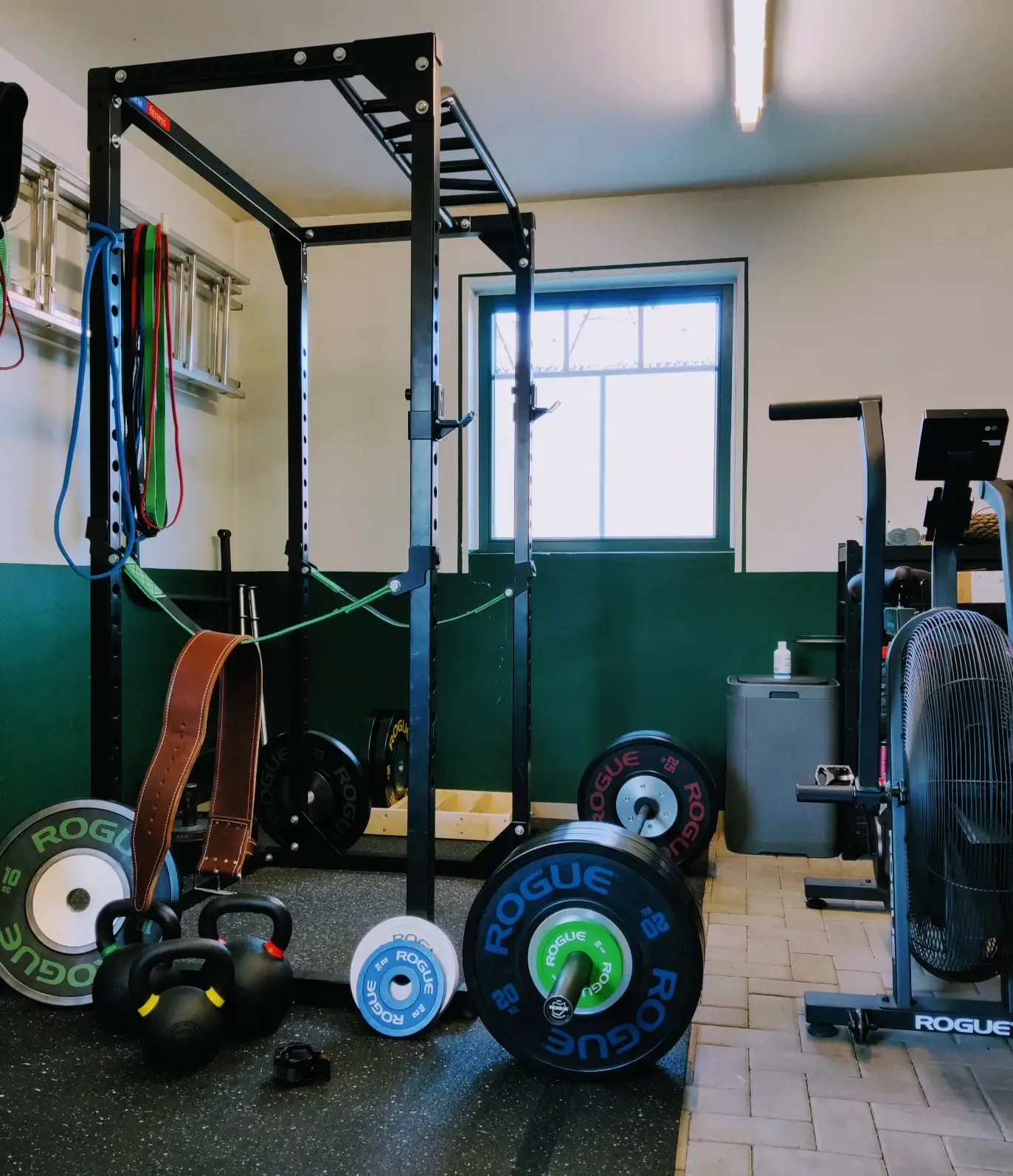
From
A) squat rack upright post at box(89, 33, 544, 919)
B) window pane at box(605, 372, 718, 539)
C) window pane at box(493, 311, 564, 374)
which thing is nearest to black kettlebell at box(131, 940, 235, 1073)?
squat rack upright post at box(89, 33, 544, 919)

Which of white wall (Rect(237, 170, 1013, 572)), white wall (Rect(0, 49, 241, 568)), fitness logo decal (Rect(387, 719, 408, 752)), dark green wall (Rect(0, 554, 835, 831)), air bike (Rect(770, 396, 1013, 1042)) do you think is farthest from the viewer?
dark green wall (Rect(0, 554, 835, 831))

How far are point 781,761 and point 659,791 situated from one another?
1.82 ft

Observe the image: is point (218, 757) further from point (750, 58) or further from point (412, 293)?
point (750, 58)

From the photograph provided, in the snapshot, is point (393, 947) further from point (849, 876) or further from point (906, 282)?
point (906, 282)

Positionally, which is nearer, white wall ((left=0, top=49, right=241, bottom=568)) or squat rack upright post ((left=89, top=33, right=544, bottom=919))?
squat rack upright post ((left=89, top=33, right=544, bottom=919))

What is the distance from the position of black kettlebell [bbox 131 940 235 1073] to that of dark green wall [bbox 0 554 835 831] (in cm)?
189

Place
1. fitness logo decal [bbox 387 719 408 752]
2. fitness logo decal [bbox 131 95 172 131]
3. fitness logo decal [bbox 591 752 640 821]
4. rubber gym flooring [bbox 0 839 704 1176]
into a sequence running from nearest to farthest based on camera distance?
rubber gym flooring [bbox 0 839 704 1176] → fitness logo decal [bbox 131 95 172 131] → fitness logo decal [bbox 591 752 640 821] → fitness logo decal [bbox 387 719 408 752]

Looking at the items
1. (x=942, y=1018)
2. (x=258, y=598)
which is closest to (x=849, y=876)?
(x=942, y=1018)

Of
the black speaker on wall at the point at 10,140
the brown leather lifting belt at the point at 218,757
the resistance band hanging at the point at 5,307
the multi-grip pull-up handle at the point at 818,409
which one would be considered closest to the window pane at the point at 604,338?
the multi-grip pull-up handle at the point at 818,409

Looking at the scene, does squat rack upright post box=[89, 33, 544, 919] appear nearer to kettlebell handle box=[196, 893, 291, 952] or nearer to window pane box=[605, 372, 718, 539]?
kettlebell handle box=[196, 893, 291, 952]

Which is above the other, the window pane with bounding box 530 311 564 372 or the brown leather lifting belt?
the window pane with bounding box 530 311 564 372

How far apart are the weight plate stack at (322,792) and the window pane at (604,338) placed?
2108 millimetres

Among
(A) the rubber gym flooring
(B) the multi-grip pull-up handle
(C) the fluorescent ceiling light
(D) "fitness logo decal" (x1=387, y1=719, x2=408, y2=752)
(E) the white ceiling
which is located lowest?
(A) the rubber gym flooring

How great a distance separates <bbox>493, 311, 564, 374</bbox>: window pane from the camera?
13.6ft
